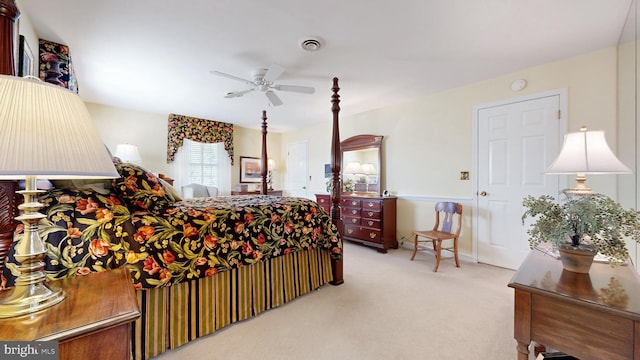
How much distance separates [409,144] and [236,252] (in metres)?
3.15

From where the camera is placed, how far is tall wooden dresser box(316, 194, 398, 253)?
12.5 feet

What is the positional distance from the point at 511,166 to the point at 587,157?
199 centimetres

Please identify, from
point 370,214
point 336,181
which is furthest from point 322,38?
point 370,214

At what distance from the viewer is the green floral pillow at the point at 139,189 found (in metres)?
1.44

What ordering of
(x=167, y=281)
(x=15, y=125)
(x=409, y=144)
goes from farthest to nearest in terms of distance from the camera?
(x=409, y=144) → (x=167, y=281) → (x=15, y=125)

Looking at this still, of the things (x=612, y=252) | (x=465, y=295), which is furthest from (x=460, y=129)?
(x=612, y=252)

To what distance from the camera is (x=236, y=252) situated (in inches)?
71.4

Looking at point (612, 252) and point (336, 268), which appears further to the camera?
point (336, 268)

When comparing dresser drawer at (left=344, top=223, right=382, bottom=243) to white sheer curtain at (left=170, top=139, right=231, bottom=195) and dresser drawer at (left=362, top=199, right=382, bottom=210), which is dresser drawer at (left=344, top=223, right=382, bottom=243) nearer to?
dresser drawer at (left=362, top=199, right=382, bottom=210)

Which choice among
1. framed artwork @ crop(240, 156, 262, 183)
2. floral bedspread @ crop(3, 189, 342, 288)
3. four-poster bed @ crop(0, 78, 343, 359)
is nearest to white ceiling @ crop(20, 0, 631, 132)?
four-poster bed @ crop(0, 78, 343, 359)

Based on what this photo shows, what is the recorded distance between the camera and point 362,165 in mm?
4598

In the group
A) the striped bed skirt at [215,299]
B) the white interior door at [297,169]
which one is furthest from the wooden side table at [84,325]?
the white interior door at [297,169]

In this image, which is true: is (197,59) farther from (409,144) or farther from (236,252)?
(409,144)

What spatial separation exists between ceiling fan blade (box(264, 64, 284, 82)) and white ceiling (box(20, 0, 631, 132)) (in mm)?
159
